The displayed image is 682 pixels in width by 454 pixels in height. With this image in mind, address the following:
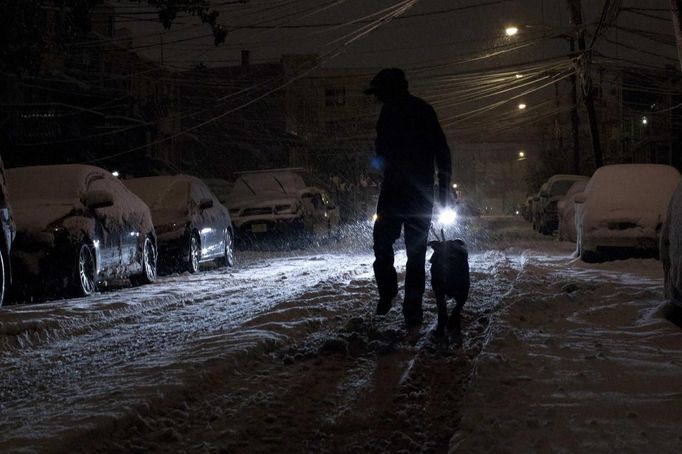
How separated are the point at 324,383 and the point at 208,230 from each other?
9413mm

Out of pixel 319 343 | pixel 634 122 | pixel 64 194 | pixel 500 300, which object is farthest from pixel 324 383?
pixel 634 122

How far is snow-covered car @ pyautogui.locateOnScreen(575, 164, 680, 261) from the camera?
11.6 m

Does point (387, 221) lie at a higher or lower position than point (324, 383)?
higher

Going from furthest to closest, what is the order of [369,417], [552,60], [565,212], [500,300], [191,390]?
1. [552,60]
2. [565,212]
3. [500,300]
4. [191,390]
5. [369,417]

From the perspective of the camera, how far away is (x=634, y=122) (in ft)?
183

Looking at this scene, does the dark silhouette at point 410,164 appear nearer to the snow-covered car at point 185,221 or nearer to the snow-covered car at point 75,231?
the snow-covered car at point 75,231

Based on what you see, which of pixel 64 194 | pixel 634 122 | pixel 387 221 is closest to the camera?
pixel 387 221

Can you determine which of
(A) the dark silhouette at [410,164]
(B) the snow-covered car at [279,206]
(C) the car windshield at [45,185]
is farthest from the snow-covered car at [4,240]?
(B) the snow-covered car at [279,206]

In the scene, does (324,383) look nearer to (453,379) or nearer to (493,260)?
(453,379)

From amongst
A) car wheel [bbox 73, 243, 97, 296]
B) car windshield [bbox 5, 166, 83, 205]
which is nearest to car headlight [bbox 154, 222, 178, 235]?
car windshield [bbox 5, 166, 83, 205]

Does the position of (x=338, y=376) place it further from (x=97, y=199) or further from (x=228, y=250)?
(x=228, y=250)

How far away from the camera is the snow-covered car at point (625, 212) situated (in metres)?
11.6

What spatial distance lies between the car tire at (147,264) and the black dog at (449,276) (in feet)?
20.8

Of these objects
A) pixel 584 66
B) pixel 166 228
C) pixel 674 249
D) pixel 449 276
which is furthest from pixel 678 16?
pixel 584 66
